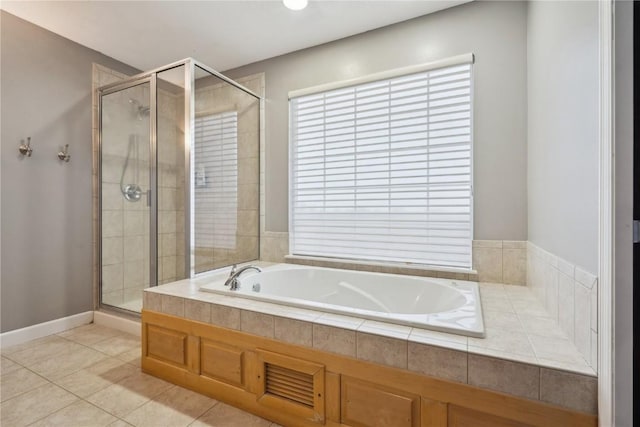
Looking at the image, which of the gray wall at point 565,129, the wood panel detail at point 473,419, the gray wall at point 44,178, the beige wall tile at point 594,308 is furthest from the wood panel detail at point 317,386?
the gray wall at point 44,178

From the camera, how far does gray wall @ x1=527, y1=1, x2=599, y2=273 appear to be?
991 millimetres

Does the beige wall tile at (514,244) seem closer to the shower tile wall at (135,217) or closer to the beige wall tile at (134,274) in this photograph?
the shower tile wall at (135,217)

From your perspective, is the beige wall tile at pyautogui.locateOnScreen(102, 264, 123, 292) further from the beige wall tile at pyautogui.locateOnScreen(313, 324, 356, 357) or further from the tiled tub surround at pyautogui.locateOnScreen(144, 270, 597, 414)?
the beige wall tile at pyautogui.locateOnScreen(313, 324, 356, 357)

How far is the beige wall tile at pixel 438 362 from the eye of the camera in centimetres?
107

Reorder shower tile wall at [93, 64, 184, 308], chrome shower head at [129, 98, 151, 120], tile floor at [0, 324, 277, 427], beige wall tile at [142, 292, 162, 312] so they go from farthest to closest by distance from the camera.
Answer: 1. chrome shower head at [129, 98, 151, 120]
2. shower tile wall at [93, 64, 184, 308]
3. beige wall tile at [142, 292, 162, 312]
4. tile floor at [0, 324, 277, 427]

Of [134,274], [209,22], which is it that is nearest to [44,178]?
[134,274]

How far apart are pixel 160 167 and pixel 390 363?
2382 millimetres

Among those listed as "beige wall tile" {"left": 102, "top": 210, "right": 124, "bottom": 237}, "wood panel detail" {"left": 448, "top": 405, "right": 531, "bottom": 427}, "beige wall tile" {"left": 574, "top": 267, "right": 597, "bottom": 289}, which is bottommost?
"wood panel detail" {"left": 448, "top": 405, "right": 531, "bottom": 427}

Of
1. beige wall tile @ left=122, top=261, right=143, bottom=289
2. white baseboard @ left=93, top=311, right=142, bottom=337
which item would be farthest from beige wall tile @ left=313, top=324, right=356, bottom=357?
beige wall tile @ left=122, top=261, right=143, bottom=289

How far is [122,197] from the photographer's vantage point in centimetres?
283

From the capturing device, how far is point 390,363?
3.86 feet

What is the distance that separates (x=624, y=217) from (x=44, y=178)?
3.53m

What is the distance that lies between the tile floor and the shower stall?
614 millimetres

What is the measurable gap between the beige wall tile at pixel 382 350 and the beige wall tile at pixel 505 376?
244 millimetres
